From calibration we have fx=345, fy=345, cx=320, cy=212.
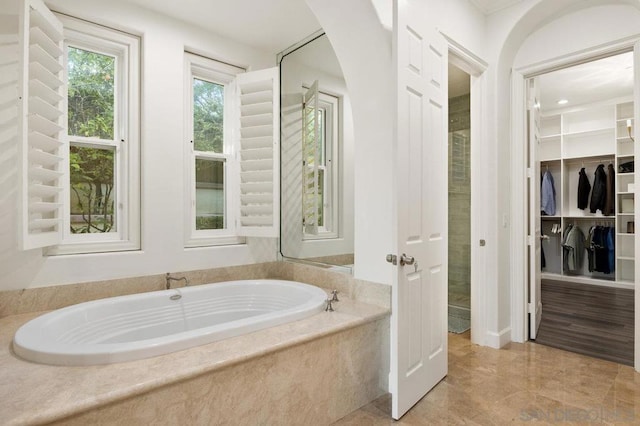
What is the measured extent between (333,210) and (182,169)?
130 centimetres

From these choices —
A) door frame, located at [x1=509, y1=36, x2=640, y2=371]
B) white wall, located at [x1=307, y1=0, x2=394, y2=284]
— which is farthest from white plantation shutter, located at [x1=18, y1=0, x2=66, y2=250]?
door frame, located at [x1=509, y1=36, x2=640, y2=371]

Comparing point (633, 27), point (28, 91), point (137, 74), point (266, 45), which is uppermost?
point (266, 45)

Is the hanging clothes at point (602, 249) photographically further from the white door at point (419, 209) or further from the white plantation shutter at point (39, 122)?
the white plantation shutter at point (39, 122)

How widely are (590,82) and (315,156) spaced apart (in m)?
3.97

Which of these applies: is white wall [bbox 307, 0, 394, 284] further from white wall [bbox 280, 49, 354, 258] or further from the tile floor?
the tile floor

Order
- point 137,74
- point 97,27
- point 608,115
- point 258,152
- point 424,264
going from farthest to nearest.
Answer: point 608,115 < point 258,152 < point 137,74 < point 97,27 < point 424,264

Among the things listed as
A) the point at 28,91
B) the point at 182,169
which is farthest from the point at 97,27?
the point at 182,169

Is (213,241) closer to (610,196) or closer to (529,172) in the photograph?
(529,172)

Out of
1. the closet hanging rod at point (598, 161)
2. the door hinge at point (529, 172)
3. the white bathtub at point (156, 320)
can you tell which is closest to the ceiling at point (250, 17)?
the white bathtub at point (156, 320)

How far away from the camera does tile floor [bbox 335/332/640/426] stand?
1.86m

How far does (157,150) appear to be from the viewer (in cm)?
266

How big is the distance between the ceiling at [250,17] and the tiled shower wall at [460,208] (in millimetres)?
2129

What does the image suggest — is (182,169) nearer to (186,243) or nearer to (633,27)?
(186,243)

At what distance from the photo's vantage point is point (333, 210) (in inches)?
119
